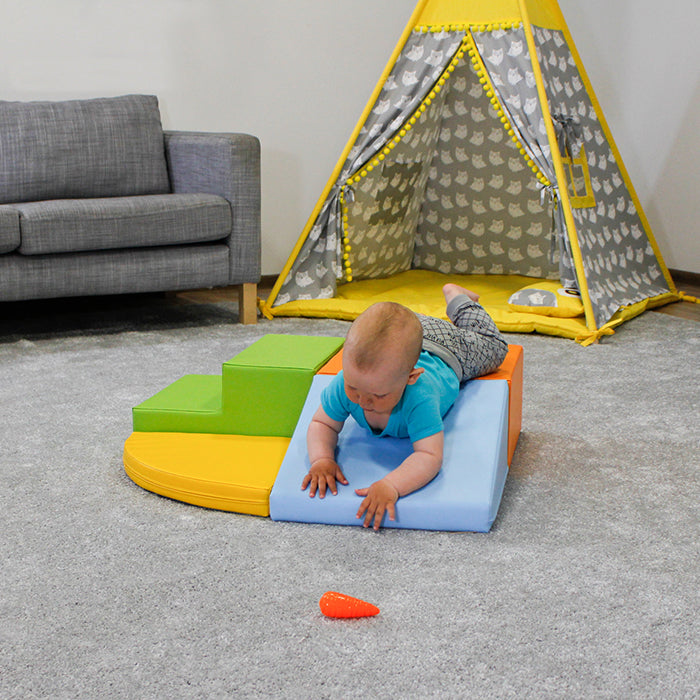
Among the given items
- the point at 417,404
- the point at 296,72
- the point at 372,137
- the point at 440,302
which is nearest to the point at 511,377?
the point at 417,404

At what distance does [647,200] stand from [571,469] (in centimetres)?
272

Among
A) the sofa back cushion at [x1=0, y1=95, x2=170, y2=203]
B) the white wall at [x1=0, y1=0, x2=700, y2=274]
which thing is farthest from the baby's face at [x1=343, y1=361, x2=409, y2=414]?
the white wall at [x1=0, y1=0, x2=700, y2=274]

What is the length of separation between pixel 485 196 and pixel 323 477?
248cm

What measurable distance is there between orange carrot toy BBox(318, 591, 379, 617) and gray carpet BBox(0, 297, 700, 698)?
14 millimetres

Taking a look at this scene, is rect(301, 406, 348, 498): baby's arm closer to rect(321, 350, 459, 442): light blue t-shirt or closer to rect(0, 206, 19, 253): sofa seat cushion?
rect(321, 350, 459, 442): light blue t-shirt

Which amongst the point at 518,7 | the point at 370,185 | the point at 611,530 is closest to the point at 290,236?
the point at 370,185

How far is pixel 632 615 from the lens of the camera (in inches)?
45.9

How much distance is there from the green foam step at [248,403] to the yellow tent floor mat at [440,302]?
1.34 meters

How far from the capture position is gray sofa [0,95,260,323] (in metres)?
2.69

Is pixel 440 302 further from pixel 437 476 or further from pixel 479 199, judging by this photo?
pixel 437 476

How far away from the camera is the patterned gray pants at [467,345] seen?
1669 mm

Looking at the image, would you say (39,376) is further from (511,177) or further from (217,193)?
(511,177)

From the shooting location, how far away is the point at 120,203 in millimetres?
2773

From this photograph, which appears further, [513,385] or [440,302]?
[440,302]
